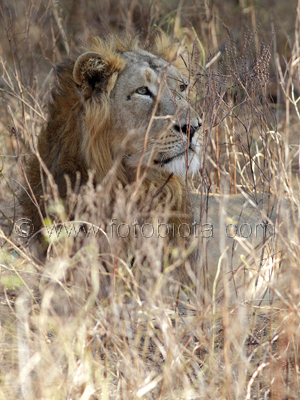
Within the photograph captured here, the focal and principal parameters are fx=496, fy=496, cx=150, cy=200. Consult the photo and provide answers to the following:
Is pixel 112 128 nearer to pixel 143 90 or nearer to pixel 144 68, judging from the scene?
pixel 143 90

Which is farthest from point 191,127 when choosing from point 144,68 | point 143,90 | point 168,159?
point 144,68

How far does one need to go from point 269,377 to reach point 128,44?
2326 mm

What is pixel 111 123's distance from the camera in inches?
122

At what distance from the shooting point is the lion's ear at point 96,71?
3.00 metres

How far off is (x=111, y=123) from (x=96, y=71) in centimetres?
33

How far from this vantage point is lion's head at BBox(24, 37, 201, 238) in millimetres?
3020

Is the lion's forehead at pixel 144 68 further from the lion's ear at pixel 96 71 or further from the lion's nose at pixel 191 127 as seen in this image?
the lion's nose at pixel 191 127

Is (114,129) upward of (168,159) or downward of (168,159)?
upward

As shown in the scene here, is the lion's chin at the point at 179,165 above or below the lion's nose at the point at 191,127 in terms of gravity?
below

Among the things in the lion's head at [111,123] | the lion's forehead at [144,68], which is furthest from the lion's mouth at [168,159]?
the lion's forehead at [144,68]

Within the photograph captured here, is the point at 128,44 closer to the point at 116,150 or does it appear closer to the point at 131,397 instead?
the point at 116,150

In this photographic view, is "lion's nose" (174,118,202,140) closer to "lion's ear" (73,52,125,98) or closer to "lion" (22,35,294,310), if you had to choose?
"lion" (22,35,294,310)

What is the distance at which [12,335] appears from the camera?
2.51m

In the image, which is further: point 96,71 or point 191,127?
point 96,71
